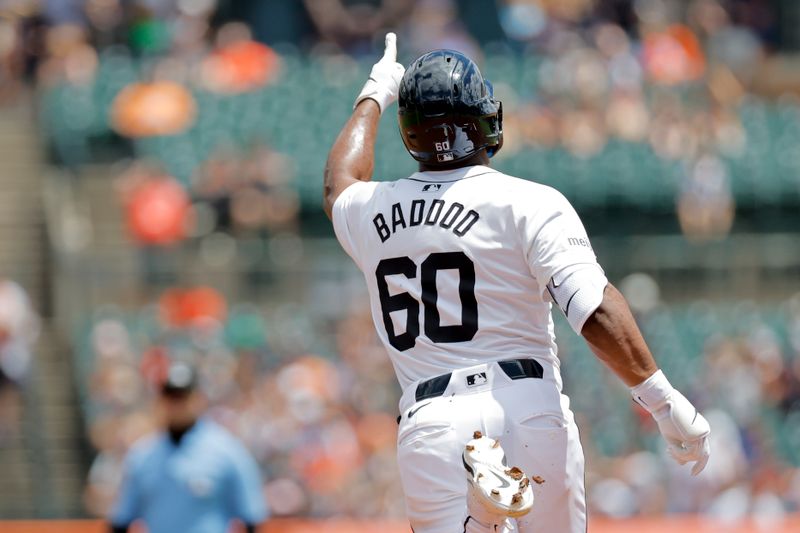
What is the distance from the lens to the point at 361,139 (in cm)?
474

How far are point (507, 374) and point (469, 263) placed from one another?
1.07 feet

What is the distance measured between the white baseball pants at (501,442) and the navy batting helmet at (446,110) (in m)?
0.66

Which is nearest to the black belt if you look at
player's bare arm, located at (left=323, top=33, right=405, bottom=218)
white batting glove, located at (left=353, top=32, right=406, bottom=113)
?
player's bare arm, located at (left=323, top=33, right=405, bottom=218)

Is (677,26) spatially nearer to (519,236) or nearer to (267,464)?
(267,464)

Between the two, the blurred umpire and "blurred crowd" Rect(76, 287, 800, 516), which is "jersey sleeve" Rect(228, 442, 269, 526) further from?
"blurred crowd" Rect(76, 287, 800, 516)

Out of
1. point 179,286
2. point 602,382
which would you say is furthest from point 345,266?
point 602,382

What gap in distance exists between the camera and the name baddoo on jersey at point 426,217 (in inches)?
161

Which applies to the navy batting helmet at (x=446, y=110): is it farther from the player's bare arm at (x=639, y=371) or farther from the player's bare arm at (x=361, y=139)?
the player's bare arm at (x=639, y=371)

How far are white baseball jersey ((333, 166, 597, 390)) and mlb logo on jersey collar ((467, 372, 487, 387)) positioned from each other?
0.05 meters

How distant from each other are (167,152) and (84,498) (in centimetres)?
373

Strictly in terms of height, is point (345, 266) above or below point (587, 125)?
below

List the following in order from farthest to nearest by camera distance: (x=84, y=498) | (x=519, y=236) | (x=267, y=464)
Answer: (x=84, y=498) < (x=267, y=464) < (x=519, y=236)

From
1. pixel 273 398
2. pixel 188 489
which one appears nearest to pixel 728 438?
pixel 273 398

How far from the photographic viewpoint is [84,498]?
12.9 metres
